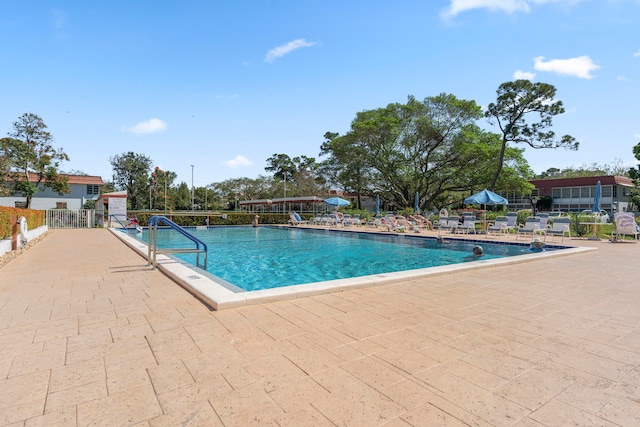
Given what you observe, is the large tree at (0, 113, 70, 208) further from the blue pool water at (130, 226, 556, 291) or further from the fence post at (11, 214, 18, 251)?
the blue pool water at (130, 226, 556, 291)

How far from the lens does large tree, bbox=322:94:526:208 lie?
2559 centimetres

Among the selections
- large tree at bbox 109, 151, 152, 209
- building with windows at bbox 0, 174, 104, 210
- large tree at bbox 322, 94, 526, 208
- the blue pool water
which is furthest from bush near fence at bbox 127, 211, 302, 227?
large tree at bbox 109, 151, 152, 209

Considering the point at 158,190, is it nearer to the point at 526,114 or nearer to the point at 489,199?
the point at 489,199

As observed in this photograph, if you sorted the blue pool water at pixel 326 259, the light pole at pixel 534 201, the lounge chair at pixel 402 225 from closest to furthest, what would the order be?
the blue pool water at pixel 326 259 → the lounge chair at pixel 402 225 → the light pole at pixel 534 201

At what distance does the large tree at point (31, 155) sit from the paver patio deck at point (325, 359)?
26.9 metres

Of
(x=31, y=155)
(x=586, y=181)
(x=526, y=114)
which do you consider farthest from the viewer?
(x=586, y=181)

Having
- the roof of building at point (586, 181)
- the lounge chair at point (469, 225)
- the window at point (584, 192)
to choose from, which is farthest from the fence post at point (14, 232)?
the window at point (584, 192)

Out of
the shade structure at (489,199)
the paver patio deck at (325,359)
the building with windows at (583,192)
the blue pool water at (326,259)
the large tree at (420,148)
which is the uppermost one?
the large tree at (420,148)

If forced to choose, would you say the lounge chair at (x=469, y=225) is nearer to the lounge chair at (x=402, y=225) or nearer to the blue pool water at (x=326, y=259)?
the lounge chair at (x=402, y=225)

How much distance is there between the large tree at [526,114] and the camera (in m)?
23.1

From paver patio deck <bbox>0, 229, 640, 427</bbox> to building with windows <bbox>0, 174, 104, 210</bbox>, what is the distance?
30.9 m

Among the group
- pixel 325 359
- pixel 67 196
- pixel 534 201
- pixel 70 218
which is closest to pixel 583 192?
pixel 534 201

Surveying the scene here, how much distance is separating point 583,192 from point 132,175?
51356 millimetres

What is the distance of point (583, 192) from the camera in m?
31.4
